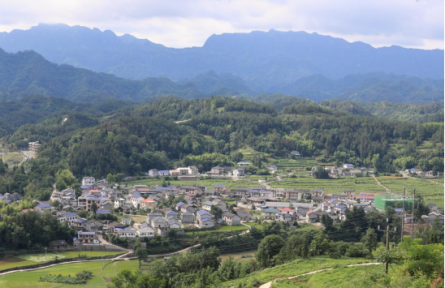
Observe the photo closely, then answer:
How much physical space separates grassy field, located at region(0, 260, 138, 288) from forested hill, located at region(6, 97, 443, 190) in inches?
769

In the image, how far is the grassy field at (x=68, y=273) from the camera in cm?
2261

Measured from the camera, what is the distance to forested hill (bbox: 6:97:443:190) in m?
49.3

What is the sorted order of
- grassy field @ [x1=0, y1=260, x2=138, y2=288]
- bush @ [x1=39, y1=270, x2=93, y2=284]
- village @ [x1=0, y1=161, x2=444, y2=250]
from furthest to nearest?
village @ [x1=0, y1=161, x2=444, y2=250]
bush @ [x1=39, y1=270, x2=93, y2=284]
grassy field @ [x1=0, y1=260, x2=138, y2=288]

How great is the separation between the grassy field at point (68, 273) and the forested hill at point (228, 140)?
1954 centimetres

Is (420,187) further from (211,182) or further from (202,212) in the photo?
(202,212)

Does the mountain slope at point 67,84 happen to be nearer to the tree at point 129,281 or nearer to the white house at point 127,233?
the white house at point 127,233

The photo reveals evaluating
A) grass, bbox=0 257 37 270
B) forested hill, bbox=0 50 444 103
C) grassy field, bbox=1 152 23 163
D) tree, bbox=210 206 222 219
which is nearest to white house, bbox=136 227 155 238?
tree, bbox=210 206 222 219

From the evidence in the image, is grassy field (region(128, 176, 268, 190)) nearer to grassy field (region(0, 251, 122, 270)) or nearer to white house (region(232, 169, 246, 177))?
white house (region(232, 169, 246, 177))

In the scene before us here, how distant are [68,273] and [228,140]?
3904 centimetres

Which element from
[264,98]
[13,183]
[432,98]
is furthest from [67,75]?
[13,183]

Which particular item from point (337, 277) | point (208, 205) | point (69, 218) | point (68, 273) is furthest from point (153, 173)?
point (337, 277)

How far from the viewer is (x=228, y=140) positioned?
62031 millimetres

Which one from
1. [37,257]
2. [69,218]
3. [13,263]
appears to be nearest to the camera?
[13,263]

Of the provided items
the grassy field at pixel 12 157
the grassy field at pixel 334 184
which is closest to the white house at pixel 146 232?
the grassy field at pixel 334 184
